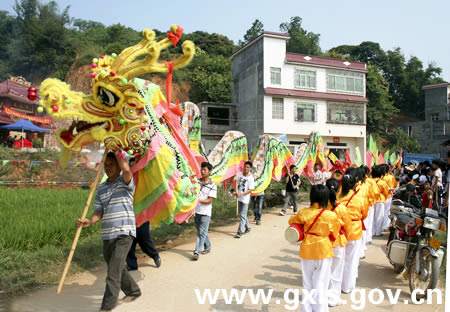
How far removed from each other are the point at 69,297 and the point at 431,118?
100.0ft

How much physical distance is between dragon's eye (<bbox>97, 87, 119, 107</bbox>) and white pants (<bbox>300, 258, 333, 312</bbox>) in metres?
2.51

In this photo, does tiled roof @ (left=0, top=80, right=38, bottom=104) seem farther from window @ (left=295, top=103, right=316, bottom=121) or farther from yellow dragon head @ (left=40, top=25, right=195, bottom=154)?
yellow dragon head @ (left=40, top=25, right=195, bottom=154)

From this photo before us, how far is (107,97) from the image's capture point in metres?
3.45

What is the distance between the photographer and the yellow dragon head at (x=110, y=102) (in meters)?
3.37

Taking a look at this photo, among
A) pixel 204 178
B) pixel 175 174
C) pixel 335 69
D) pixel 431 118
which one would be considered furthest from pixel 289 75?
pixel 175 174

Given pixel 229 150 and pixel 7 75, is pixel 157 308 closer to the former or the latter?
pixel 229 150

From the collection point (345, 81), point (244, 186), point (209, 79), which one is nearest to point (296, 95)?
point (345, 81)

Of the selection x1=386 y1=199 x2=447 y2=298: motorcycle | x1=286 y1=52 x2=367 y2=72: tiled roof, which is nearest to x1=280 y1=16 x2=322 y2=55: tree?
x1=286 y1=52 x2=367 y2=72: tiled roof

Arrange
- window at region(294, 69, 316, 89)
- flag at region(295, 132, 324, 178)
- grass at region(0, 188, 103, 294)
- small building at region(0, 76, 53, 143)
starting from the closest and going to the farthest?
grass at region(0, 188, 103, 294) → flag at region(295, 132, 324, 178) → small building at region(0, 76, 53, 143) → window at region(294, 69, 316, 89)

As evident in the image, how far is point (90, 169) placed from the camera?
19125mm

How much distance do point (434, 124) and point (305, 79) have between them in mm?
12142

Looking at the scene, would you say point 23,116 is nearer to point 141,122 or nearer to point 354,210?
point 141,122

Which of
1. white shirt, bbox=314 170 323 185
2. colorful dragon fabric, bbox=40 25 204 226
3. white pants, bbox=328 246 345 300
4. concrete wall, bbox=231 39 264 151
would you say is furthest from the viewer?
concrete wall, bbox=231 39 264 151

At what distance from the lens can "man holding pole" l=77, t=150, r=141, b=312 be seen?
347 cm
